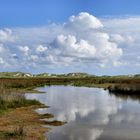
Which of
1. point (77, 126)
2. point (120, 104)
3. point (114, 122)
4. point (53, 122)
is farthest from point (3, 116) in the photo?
point (120, 104)

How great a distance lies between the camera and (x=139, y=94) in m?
66.9

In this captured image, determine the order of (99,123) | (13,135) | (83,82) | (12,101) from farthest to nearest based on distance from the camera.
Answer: (83,82), (12,101), (99,123), (13,135)

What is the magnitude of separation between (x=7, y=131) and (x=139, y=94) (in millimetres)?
43145

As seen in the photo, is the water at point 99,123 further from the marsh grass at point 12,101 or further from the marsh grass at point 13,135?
the marsh grass at point 12,101

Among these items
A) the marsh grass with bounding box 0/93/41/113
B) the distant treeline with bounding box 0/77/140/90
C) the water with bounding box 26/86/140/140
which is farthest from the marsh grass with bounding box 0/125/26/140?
the distant treeline with bounding box 0/77/140/90

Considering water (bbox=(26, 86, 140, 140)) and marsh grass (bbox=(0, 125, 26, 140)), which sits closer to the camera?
marsh grass (bbox=(0, 125, 26, 140))

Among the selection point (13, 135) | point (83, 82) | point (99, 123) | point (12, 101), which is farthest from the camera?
point (83, 82)

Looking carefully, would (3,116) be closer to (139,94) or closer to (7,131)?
(7,131)

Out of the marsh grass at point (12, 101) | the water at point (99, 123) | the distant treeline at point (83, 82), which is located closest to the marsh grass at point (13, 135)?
the water at point (99, 123)

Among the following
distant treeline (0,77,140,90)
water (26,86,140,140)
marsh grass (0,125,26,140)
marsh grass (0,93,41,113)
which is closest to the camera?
marsh grass (0,125,26,140)

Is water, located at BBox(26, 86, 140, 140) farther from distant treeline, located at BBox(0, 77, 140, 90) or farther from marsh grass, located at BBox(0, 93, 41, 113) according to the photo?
distant treeline, located at BBox(0, 77, 140, 90)

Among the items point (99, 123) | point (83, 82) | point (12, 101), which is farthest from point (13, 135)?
point (83, 82)

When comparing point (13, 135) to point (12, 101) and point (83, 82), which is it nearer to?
point (12, 101)

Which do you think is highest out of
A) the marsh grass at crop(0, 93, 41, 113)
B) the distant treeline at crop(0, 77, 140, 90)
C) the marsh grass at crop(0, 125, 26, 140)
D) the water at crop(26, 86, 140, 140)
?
the distant treeline at crop(0, 77, 140, 90)
